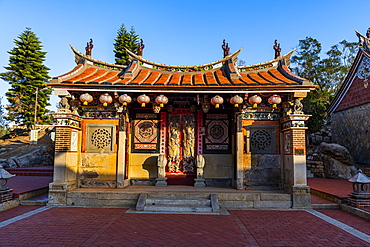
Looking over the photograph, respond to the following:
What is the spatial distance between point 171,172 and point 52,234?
4824 mm

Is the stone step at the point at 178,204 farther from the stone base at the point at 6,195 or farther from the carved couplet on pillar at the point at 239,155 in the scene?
the stone base at the point at 6,195

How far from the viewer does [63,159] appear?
8.20m

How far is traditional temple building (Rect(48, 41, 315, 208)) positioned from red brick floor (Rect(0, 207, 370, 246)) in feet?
4.93

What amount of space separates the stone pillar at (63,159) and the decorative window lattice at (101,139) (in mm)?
675

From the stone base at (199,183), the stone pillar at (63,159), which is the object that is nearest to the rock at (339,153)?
the stone base at (199,183)

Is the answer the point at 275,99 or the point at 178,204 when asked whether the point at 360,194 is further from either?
the point at 178,204

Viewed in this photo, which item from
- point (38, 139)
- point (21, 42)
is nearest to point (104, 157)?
point (38, 139)

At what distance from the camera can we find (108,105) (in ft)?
29.7

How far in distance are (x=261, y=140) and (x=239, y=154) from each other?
0.92 meters

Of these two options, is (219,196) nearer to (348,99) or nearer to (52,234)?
(52,234)

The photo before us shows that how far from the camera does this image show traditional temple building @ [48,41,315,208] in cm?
804

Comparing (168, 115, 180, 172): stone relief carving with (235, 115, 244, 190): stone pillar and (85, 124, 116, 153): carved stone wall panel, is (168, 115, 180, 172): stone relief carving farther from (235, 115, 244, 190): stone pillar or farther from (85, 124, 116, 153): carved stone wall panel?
(235, 115, 244, 190): stone pillar

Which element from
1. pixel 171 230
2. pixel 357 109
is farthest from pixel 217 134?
pixel 357 109

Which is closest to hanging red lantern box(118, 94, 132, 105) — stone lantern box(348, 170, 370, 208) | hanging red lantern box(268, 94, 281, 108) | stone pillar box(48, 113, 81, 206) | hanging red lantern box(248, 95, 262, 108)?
stone pillar box(48, 113, 81, 206)
